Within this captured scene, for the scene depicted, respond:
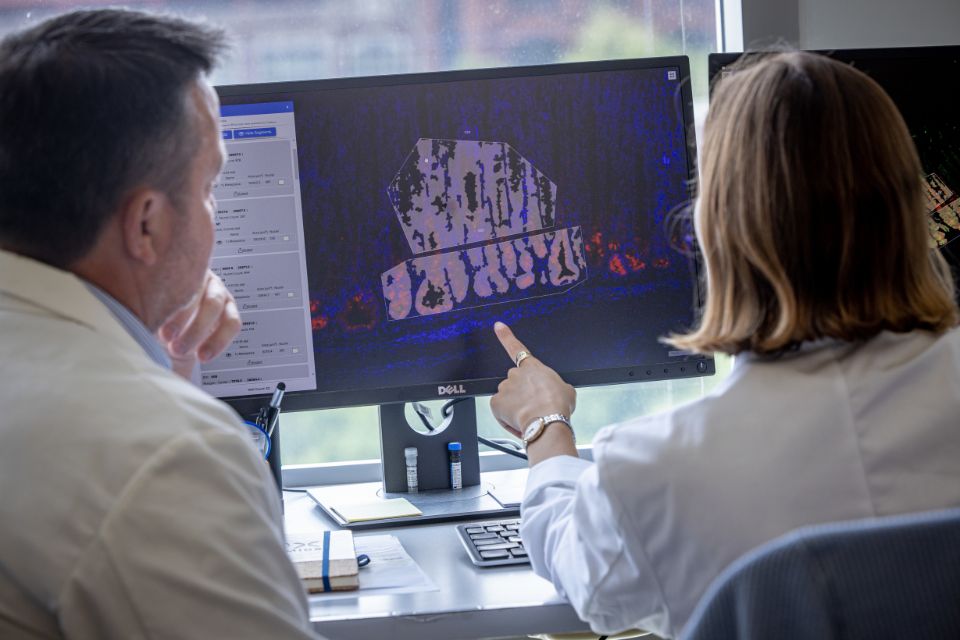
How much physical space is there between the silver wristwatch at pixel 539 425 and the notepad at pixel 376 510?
0.82ft

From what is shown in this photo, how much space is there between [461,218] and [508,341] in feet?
0.69

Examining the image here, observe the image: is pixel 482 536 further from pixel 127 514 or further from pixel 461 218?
pixel 127 514

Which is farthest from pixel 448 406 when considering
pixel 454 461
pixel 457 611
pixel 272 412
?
pixel 457 611

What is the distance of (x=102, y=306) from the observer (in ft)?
3.08

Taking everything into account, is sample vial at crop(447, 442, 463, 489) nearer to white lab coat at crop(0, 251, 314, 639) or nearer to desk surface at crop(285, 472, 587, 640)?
desk surface at crop(285, 472, 587, 640)

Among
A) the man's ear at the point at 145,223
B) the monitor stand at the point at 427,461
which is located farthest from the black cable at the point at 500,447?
the man's ear at the point at 145,223

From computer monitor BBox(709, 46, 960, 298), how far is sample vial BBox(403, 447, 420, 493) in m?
0.97

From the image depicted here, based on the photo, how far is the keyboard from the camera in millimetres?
1372

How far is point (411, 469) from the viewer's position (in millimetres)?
1753

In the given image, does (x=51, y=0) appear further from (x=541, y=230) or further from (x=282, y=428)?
(x=541, y=230)

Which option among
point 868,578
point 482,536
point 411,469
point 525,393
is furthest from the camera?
point 411,469

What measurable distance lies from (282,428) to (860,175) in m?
1.33

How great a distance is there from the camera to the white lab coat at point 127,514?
0.76 m

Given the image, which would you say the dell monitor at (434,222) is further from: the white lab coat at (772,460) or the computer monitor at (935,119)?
the white lab coat at (772,460)
